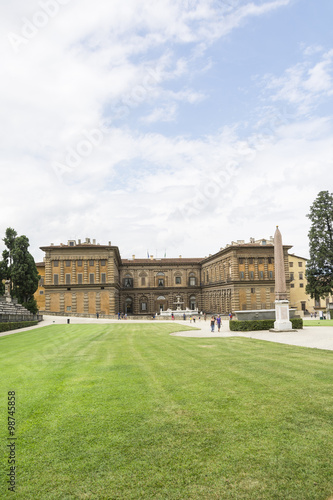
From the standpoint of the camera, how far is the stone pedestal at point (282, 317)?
27953mm

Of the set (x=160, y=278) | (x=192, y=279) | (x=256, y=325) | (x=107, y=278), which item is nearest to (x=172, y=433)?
(x=256, y=325)

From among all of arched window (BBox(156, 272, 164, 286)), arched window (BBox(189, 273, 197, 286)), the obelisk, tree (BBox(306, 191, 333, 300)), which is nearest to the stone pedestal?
the obelisk

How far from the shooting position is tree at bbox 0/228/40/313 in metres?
52.0

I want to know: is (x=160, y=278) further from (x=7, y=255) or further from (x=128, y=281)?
(x=7, y=255)

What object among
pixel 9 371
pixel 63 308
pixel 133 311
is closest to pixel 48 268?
pixel 63 308

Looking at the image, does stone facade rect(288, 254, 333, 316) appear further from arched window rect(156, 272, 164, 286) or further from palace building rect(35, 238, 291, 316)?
arched window rect(156, 272, 164, 286)

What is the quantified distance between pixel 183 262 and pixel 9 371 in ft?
249

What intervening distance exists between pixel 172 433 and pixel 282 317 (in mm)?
24425

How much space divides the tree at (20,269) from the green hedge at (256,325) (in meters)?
34.8

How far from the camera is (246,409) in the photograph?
22.8 feet

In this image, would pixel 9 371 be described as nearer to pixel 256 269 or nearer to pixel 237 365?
pixel 237 365

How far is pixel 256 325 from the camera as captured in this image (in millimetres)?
29375

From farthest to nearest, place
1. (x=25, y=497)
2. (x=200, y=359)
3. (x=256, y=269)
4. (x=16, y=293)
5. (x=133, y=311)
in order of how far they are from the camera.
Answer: (x=133, y=311)
(x=256, y=269)
(x=16, y=293)
(x=200, y=359)
(x=25, y=497)

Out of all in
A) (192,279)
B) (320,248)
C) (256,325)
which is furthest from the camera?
(192,279)
